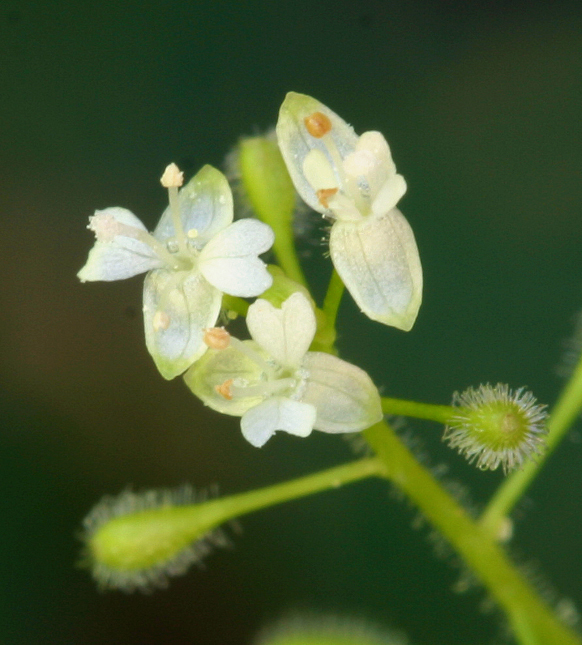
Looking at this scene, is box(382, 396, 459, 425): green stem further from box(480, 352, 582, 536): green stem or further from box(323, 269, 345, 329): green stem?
box(480, 352, 582, 536): green stem

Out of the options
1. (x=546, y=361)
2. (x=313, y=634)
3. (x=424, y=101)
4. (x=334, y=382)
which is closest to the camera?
(x=334, y=382)

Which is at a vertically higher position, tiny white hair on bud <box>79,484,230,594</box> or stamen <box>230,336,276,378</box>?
tiny white hair on bud <box>79,484,230,594</box>

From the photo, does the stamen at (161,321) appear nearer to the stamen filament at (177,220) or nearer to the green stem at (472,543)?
the stamen filament at (177,220)

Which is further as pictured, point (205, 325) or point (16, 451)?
point (16, 451)

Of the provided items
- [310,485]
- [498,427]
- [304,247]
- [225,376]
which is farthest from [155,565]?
[304,247]

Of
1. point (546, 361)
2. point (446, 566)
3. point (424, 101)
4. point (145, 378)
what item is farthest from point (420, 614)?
point (424, 101)

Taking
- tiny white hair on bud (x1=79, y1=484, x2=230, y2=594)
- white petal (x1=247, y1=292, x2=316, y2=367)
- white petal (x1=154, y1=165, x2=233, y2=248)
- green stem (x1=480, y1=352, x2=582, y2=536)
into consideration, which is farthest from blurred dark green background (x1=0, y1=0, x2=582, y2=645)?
white petal (x1=247, y1=292, x2=316, y2=367)

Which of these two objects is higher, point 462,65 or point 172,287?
point 462,65

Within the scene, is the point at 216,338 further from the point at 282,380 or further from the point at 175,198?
the point at 175,198

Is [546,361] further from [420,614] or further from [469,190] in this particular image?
[420,614]
